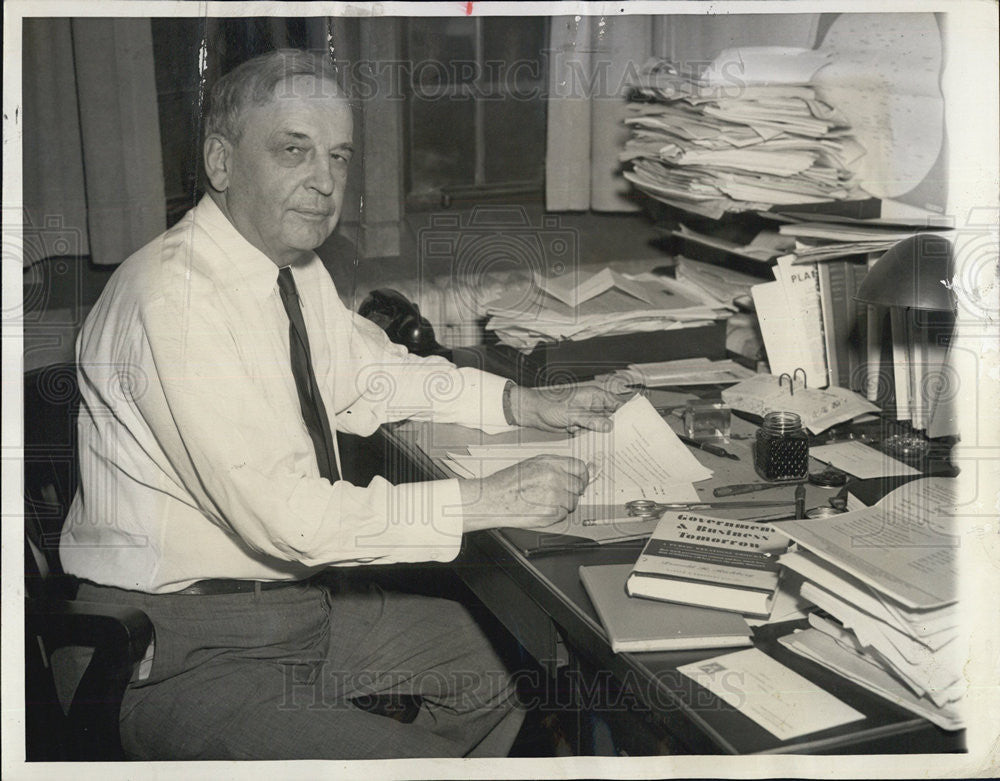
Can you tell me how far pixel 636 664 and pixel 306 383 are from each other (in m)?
0.68

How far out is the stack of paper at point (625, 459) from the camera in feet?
4.07

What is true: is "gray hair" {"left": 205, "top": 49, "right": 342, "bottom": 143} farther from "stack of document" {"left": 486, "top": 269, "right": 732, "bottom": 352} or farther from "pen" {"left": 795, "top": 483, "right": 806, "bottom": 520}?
"pen" {"left": 795, "top": 483, "right": 806, "bottom": 520}

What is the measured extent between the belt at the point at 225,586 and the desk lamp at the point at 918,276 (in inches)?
39.3

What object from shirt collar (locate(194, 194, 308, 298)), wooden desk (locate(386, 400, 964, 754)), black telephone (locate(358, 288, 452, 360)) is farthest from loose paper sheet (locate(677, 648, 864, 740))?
black telephone (locate(358, 288, 452, 360))

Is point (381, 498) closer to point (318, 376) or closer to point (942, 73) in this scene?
point (318, 376)

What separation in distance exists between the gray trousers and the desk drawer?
151 millimetres

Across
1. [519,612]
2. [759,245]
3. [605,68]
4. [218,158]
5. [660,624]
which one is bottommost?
[519,612]

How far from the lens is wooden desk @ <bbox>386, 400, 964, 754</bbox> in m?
0.83

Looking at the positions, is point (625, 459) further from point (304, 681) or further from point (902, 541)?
point (304, 681)

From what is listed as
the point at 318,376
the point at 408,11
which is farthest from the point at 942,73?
the point at 318,376

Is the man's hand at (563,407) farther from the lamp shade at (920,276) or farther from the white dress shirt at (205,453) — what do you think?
the lamp shade at (920,276)

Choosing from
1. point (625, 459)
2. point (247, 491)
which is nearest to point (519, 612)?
point (625, 459)

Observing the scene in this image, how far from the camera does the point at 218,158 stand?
4.07 ft

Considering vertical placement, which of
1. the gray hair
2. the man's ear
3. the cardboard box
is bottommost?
the cardboard box
